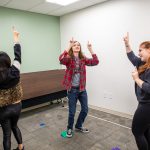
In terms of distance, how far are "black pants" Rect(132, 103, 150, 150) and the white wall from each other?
4.94 ft

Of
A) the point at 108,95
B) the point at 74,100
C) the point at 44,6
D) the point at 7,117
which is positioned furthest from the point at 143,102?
the point at 44,6

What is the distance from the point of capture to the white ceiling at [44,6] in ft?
11.1

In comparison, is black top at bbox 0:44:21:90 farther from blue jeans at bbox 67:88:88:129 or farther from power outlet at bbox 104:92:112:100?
power outlet at bbox 104:92:112:100

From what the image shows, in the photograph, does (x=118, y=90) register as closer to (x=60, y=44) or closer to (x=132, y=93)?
(x=132, y=93)

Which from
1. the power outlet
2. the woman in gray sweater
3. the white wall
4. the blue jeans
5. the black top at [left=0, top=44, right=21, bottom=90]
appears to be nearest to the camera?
the woman in gray sweater

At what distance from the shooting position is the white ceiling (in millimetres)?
3377

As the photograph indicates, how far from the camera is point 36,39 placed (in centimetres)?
424

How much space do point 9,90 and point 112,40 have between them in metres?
2.43

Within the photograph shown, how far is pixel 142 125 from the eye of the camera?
1.74m

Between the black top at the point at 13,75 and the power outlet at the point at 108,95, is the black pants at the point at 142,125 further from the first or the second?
the power outlet at the point at 108,95

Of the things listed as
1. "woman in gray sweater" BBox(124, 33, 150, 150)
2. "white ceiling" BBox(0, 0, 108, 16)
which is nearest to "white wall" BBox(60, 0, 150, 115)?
"white ceiling" BBox(0, 0, 108, 16)

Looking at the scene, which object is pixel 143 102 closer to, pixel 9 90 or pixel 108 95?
pixel 9 90

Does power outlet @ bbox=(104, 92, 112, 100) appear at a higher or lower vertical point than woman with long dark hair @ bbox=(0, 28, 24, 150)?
lower

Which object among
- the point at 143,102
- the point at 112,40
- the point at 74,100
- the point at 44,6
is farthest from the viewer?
the point at 44,6
